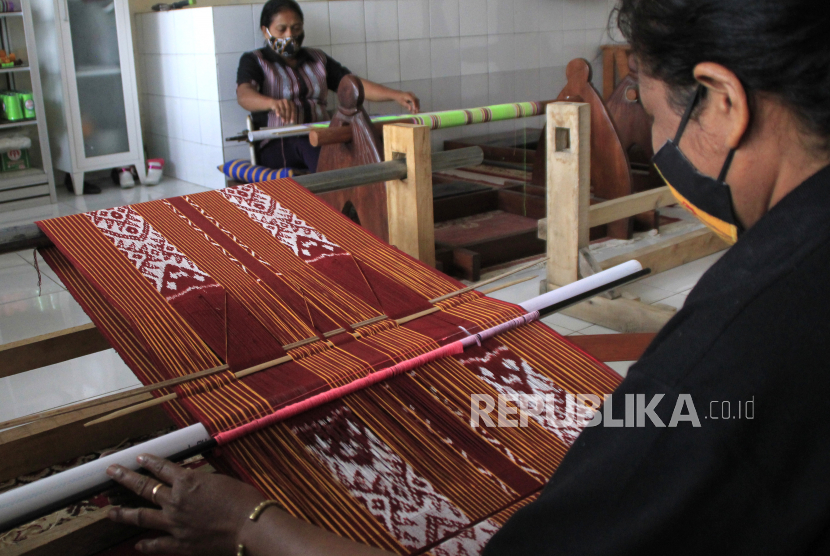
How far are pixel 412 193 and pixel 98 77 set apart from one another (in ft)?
12.3

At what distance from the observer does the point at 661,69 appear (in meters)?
0.64

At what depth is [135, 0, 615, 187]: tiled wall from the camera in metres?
4.49

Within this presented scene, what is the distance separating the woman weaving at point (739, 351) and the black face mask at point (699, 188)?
19 millimetres

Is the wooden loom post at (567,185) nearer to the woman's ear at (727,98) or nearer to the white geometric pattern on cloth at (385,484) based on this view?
the white geometric pattern on cloth at (385,484)

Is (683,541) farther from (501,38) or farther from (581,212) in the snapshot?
(501,38)

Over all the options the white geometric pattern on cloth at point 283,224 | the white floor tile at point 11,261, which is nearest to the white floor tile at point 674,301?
the white geometric pattern on cloth at point 283,224

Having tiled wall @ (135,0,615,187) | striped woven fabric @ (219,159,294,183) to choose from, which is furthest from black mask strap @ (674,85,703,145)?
tiled wall @ (135,0,615,187)

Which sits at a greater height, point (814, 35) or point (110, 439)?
point (814, 35)

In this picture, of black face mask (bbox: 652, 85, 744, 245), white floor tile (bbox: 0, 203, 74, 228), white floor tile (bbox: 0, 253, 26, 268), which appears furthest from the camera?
white floor tile (bbox: 0, 203, 74, 228)

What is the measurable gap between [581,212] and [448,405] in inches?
53.6

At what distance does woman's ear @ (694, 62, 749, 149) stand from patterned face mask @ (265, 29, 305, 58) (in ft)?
12.8

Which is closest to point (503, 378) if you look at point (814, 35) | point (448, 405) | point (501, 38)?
point (448, 405)

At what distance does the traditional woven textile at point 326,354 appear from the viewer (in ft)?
3.40

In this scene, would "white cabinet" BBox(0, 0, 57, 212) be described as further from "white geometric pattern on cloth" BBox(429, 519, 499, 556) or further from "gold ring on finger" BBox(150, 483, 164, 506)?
"white geometric pattern on cloth" BBox(429, 519, 499, 556)
